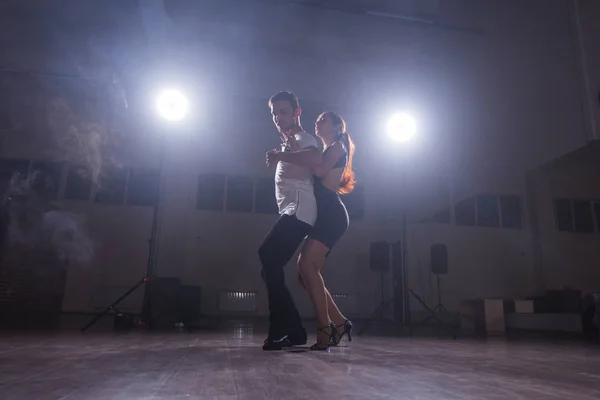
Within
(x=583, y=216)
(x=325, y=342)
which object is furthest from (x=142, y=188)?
(x=583, y=216)

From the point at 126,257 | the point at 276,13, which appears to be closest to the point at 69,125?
the point at 126,257

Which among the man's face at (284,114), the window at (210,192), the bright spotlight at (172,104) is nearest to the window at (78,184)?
the window at (210,192)

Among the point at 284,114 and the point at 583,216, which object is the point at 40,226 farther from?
the point at 583,216

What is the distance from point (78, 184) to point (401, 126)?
536cm

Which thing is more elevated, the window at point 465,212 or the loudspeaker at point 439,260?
the window at point 465,212

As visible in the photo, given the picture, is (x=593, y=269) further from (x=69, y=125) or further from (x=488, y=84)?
(x=69, y=125)

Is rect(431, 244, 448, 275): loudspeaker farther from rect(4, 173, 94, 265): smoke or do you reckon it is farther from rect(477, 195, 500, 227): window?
rect(4, 173, 94, 265): smoke

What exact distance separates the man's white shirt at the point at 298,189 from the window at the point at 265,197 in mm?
5127

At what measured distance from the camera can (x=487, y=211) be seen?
780 centimetres

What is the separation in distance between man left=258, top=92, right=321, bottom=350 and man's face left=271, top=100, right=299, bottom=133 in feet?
0.29

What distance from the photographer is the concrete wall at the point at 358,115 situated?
453 cm

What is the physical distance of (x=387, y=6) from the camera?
4.18 m

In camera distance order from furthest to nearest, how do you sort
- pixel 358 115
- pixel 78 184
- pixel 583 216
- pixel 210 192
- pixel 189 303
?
pixel 583 216
pixel 358 115
pixel 210 192
pixel 78 184
pixel 189 303

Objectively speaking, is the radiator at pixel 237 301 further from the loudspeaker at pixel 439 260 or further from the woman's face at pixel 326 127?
the woman's face at pixel 326 127
